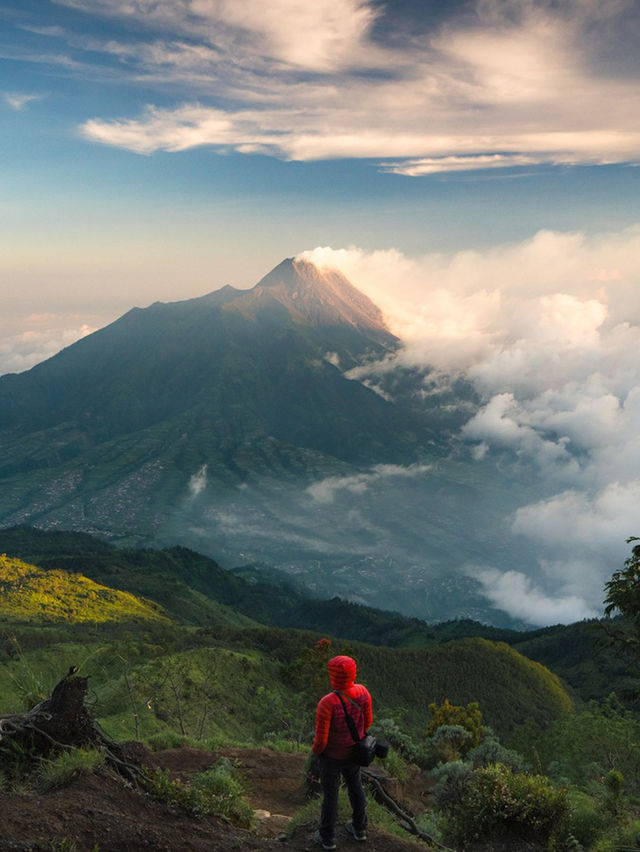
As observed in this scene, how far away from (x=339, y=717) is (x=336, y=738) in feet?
1.06

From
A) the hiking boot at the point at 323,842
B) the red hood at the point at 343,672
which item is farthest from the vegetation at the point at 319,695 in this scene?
the red hood at the point at 343,672

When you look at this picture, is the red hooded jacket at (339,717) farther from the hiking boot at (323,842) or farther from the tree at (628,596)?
the tree at (628,596)

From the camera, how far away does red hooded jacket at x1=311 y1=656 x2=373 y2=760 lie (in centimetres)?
833

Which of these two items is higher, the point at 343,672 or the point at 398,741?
the point at 343,672

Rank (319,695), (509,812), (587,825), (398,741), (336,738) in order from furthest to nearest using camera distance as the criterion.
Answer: (319,695) < (398,741) < (587,825) < (509,812) < (336,738)

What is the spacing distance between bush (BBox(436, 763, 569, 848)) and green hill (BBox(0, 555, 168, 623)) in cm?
10571

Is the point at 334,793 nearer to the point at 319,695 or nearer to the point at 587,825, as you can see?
the point at 587,825

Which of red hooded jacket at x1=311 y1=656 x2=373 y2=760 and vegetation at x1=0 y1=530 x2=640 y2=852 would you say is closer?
red hooded jacket at x1=311 y1=656 x2=373 y2=760

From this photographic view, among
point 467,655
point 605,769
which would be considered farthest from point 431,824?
point 467,655

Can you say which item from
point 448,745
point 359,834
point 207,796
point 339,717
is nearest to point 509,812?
point 359,834

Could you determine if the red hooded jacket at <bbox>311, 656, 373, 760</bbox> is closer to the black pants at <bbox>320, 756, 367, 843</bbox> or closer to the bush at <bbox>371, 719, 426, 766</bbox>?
the black pants at <bbox>320, 756, 367, 843</bbox>

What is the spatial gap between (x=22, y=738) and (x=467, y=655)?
109 m

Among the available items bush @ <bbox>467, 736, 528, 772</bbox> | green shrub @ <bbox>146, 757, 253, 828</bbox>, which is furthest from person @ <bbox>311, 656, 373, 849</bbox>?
bush @ <bbox>467, 736, 528, 772</bbox>

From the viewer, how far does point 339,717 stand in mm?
8445
